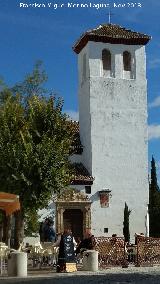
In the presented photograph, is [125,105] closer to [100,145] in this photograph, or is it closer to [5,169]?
[100,145]

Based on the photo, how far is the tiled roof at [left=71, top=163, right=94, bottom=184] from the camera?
130ft

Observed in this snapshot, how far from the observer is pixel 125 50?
141 ft

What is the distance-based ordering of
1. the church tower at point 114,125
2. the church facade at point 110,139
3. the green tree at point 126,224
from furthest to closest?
1. the church tower at point 114,125
2. the church facade at point 110,139
3. the green tree at point 126,224

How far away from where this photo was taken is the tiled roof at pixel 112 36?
137 feet

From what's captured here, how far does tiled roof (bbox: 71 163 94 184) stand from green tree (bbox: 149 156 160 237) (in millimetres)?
5230

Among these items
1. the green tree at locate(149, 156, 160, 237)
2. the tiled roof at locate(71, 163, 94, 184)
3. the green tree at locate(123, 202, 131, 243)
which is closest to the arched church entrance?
the tiled roof at locate(71, 163, 94, 184)

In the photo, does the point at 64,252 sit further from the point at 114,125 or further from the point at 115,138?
the point at 114,125

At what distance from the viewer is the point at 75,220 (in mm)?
40188

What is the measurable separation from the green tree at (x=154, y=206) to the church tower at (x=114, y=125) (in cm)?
119

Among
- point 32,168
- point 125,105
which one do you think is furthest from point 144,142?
point 32,168

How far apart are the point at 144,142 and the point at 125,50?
6746 mm

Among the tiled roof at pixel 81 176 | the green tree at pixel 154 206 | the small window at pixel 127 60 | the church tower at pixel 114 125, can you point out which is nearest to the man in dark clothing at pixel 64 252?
the tiled roof at pixel 81 176

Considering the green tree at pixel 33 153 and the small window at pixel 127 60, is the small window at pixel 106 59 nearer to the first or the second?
the small window at pixel 127 60

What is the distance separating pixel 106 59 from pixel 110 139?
5.80 m
